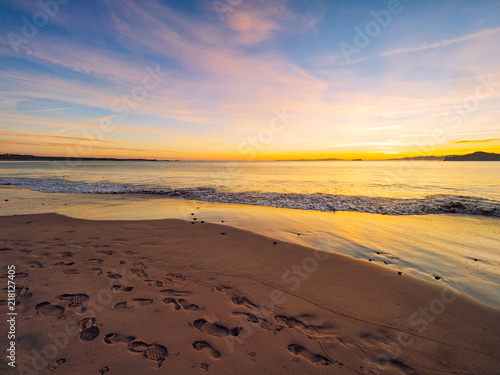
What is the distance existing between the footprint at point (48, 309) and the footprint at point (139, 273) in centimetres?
151

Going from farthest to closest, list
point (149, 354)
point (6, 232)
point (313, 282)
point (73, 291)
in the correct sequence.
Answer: point (6, 232) → point (313, 282) → point (73, 291) → point (149, 354)

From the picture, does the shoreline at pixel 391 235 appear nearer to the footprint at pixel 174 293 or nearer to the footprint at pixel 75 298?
the footprint at pixel 174 293

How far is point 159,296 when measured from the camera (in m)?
4.43

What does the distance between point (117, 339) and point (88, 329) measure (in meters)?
0.59

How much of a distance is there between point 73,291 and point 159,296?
1.76m

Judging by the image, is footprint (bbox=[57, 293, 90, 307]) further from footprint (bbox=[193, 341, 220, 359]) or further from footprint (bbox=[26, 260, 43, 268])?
footprint (bbox=[193, 341, 220, 359])

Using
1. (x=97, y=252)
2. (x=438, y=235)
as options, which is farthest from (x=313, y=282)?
(x=438, y=235)

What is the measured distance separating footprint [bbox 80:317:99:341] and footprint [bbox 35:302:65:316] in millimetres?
578

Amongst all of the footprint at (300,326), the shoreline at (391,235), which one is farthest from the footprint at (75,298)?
the shoreline at (391,235)

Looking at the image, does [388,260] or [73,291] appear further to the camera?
[388,260]

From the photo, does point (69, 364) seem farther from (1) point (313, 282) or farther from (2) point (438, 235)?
(2) point (438, 235)

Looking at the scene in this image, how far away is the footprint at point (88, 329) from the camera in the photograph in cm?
329

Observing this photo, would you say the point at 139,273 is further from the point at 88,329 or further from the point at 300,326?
the point at 300,326

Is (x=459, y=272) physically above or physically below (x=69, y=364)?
below
